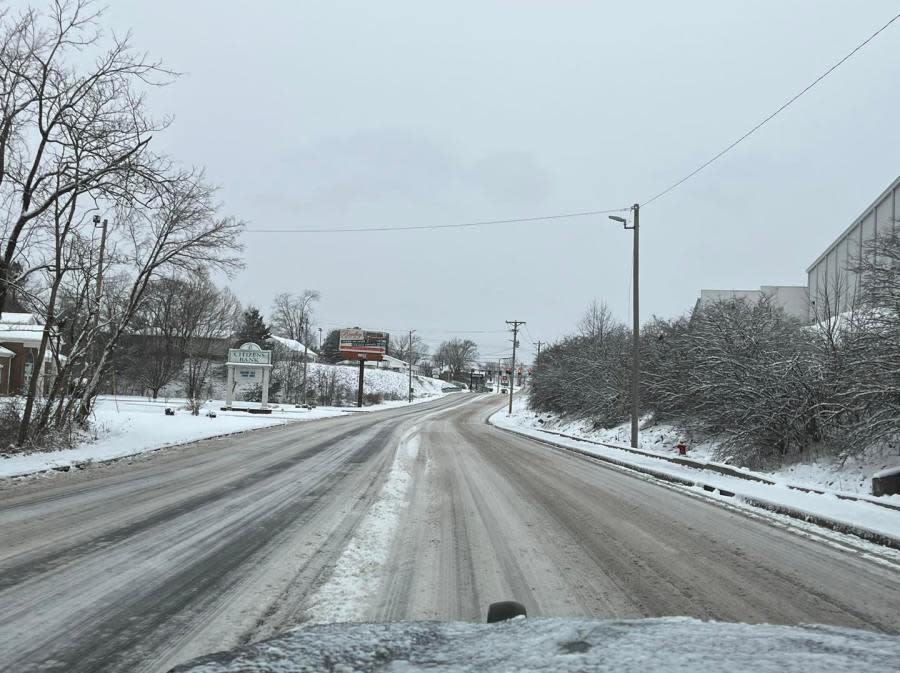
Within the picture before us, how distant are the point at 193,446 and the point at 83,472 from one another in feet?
18.3

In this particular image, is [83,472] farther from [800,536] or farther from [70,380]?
[800,536]

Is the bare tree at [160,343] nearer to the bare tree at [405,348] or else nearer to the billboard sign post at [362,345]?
the billboard sign post at [362,345]

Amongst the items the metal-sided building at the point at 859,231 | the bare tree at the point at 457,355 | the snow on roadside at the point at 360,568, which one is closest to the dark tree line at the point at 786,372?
the snow on roadside at the point at 360,568

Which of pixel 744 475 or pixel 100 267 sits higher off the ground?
pixel 100 267

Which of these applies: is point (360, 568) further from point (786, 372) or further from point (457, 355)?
point (457, 355)

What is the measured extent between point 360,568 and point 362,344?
2271 inches

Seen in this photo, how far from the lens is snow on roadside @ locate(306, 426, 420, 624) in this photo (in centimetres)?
413

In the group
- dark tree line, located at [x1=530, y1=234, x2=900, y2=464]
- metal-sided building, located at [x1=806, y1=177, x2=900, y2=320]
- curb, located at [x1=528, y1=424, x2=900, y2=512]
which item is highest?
metal-sided building, located at [x1=806, y1=177, x2=900, y2=320]

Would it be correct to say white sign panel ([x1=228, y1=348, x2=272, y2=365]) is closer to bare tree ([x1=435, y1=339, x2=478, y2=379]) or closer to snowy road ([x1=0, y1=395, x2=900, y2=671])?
snowy road ([x1=0, y1=395, x2=900, y2=671])

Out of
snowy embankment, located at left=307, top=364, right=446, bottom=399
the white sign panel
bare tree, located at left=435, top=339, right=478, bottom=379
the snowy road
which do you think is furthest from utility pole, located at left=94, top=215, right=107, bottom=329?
bare tree, located at left=435, top=339, right=478, bottom=379

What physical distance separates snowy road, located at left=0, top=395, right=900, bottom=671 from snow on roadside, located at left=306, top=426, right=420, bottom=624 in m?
0.03

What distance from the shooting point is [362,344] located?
62281 millimetres

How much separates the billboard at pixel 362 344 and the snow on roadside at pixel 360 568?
174 feet

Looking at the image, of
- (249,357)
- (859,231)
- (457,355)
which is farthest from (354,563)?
(457,355)
